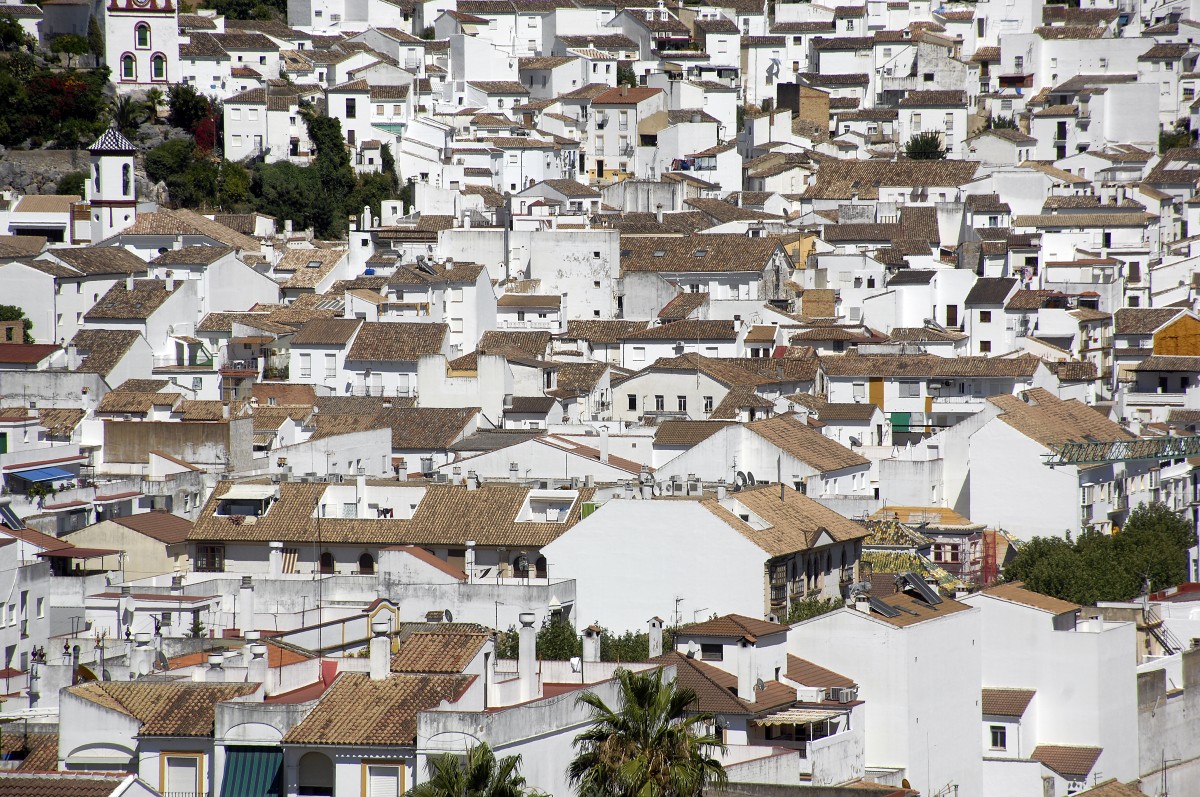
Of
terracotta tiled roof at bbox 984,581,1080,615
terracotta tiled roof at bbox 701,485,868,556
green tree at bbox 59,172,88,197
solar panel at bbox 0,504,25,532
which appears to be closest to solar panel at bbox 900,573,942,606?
terracotta tiled roof at bbox 984,581,1080,615

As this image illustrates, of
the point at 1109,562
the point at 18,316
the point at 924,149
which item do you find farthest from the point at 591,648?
the point at 924,149

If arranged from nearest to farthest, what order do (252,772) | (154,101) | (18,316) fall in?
1. (252,772)
2. (18,316)
3. (154,101)

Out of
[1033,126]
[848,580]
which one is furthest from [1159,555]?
[1033,126]

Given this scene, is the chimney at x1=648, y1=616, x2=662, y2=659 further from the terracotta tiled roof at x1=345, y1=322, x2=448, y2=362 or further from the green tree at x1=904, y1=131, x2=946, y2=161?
the green tree at x1=904, y1=131, x2=946, y2=161

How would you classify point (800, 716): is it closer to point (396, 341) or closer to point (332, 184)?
point (396, 341)

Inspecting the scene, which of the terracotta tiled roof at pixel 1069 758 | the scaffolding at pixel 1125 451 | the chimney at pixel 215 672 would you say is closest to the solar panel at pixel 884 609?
the terracotta tiled roof at pixel 1069 758

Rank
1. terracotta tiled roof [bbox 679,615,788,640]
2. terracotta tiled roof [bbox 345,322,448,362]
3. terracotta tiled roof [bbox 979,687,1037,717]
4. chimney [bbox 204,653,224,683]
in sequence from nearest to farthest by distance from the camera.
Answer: chimney [bbox 204,653,224,683] → terracotta tiled roof [bbox 679,615,788,640] → terracotta tiled roof [bbox 979,687,1037,717] → terracotta tiled roof [bbox 345,322,448,362]
